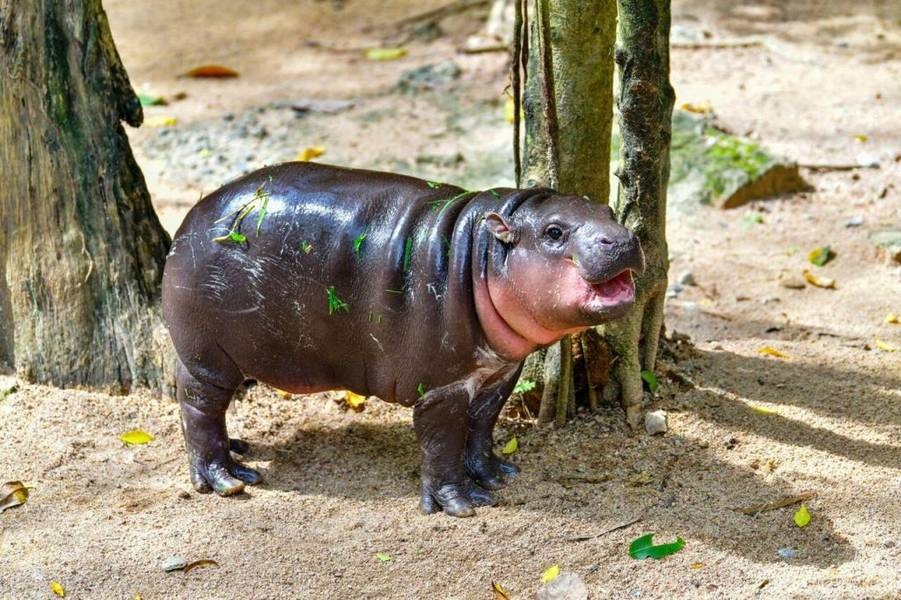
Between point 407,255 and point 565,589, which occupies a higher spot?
point 407,255

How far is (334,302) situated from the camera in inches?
177

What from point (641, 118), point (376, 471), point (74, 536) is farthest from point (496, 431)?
point (74, 536)

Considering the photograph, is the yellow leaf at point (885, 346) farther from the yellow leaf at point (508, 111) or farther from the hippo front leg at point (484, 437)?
the yellow leaf at point (508, 111)

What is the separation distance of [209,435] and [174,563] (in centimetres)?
64

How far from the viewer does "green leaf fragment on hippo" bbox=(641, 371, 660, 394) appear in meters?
5.35

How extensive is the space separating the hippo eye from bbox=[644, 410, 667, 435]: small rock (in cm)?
138

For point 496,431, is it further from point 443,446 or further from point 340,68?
point 340,68

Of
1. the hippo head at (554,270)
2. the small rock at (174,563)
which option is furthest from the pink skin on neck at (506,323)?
the small rock at (174,563)

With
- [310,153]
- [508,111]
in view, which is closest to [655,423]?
[310,153]

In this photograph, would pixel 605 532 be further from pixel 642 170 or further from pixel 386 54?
pixel 386 54

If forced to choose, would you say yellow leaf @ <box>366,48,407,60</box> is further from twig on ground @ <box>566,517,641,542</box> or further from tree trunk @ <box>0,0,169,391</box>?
twig on ground @ <box>566,517,641,542</box>

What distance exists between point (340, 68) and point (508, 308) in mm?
6814

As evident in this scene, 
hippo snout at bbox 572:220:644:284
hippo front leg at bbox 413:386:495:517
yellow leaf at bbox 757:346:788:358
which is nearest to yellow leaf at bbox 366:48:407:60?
yellow leaf at bbox 757:346:788:358

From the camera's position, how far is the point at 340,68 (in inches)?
417
